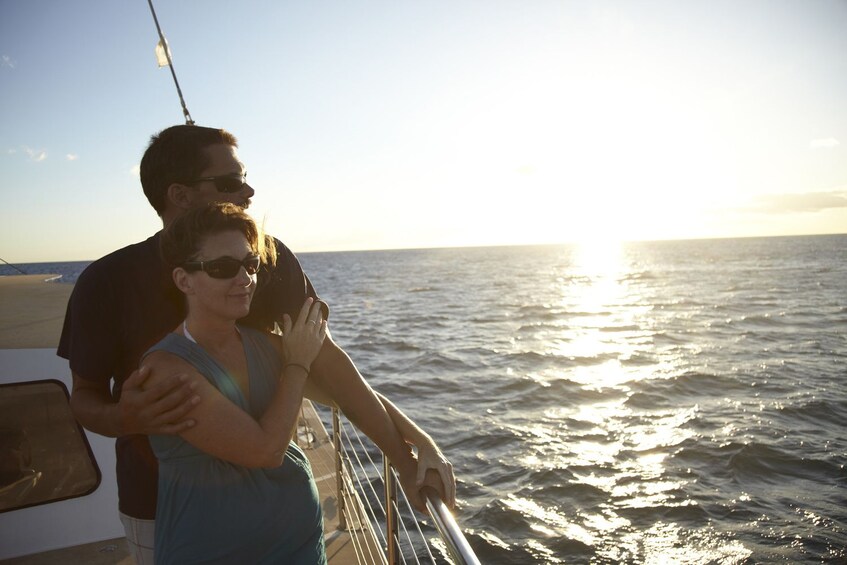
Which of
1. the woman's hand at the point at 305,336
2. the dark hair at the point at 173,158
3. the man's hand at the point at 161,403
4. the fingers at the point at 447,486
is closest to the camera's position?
the man's hand at the point at 161,403

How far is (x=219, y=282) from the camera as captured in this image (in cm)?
174

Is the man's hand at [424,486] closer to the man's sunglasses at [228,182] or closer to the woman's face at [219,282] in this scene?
the woman's face at [219,282]

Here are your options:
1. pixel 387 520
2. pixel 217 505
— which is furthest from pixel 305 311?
pixel 387 520

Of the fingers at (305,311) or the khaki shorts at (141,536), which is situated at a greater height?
the fingers at (305,311)

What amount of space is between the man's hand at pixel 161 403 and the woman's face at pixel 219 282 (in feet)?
0.92

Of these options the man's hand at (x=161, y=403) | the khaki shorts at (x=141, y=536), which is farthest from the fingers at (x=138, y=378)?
the khaki shorts at (x=141, y=536)

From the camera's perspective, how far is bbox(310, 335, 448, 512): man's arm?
2.10 metres

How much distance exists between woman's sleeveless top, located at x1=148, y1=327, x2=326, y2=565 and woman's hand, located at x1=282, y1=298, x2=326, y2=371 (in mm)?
184

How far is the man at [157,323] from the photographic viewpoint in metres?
1.91

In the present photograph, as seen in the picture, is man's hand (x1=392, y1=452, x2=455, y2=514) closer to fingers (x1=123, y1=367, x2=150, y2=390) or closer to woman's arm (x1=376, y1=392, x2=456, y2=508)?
woman's arm (x1=376, y1=392, x2=456, y2=508)

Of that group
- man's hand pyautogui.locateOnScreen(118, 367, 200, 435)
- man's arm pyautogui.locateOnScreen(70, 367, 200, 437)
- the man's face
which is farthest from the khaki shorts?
the man's face

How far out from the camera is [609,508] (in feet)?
29.3

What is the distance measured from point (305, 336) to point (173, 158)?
89 cm

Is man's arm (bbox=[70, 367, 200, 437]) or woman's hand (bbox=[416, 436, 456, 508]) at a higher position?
man's arm (bbox=[70, 367, 200, 437])
